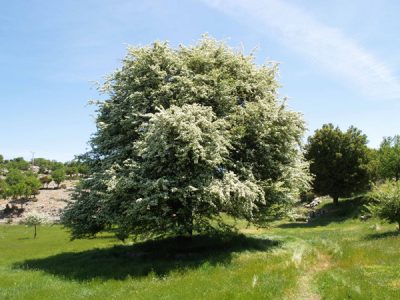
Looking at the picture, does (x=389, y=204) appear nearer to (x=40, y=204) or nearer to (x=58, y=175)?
(x=40, y=204)

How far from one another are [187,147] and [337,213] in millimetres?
53836

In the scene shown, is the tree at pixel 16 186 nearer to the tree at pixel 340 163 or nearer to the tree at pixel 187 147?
the tree at pixel 340 163

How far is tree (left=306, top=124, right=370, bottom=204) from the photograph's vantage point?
7044cm

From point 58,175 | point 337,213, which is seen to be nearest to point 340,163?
point 337,213

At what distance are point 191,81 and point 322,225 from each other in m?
43.0

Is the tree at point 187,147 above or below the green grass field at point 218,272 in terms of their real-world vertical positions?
above

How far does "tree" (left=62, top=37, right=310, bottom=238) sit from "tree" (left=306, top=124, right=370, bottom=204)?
3873 centimetres

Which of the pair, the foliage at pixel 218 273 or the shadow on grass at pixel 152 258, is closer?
the foliage at pixel 218 273

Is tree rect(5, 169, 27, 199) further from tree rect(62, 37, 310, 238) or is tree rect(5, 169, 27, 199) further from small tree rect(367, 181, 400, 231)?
small tree rect(367, 181, 400, 231)

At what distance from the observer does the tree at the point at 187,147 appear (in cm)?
2598

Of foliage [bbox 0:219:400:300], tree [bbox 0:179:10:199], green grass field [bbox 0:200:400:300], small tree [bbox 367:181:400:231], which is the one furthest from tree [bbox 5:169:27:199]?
small tree [bbox 367:181:400:231]

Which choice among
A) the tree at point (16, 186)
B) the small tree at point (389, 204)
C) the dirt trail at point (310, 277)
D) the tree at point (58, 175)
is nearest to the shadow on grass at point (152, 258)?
the dirt trail at point (310, 277)

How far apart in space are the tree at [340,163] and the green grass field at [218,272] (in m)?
37.9

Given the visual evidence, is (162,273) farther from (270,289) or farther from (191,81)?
(191,81)
